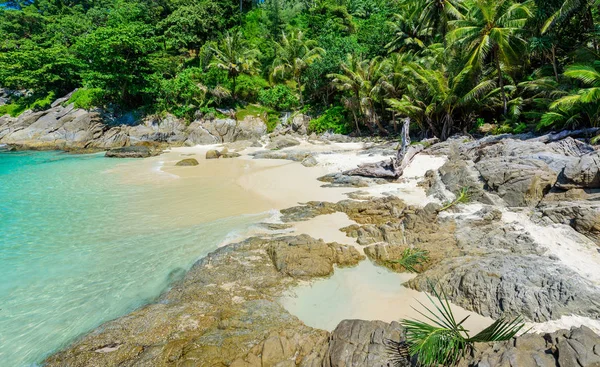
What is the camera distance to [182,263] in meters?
7.04

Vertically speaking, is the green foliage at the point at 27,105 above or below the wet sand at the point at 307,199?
above

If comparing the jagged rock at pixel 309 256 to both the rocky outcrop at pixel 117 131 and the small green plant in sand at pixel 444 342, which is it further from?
the rocky outcrop at pixel 117 131

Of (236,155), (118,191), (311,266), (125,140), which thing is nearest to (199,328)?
(311,266)

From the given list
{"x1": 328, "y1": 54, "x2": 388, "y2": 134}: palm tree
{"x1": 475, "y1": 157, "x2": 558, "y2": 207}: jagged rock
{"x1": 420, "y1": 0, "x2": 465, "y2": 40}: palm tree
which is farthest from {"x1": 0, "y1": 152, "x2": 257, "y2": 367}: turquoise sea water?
{"x1": 420, "y1": 0, "x2": 465, "y2": 40}: palm tree

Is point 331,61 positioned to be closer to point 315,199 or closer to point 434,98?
point 434,98

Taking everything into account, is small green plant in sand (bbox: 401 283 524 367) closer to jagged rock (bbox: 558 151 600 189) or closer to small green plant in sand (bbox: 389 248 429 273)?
small green plant in sand (bbox: 389 248 429 273)

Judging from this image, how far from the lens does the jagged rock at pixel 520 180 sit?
334 inches

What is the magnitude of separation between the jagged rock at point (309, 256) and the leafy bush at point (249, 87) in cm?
3012

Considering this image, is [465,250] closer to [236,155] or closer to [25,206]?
[25,206]

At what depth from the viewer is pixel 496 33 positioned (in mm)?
15578

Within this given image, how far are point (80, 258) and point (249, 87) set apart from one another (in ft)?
98.1

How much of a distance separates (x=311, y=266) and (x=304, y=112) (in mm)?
27471

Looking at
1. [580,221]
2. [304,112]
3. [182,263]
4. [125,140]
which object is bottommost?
[182,263]

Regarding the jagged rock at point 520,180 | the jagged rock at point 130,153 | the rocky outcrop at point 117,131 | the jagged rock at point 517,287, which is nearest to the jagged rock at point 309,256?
the jagged rock at point 517,287
